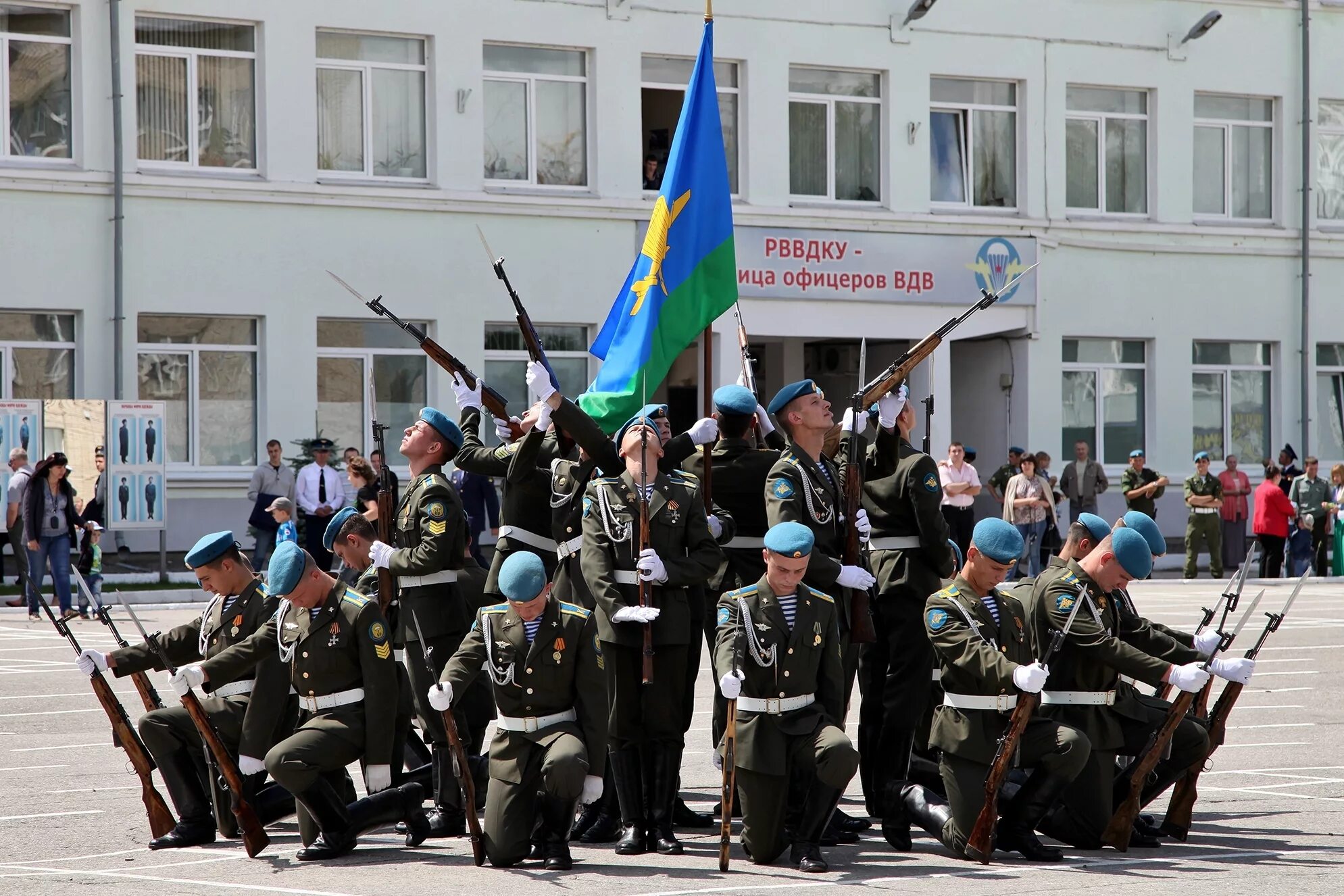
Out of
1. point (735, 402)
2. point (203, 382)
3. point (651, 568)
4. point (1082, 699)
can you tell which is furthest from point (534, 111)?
point (1082, 699)

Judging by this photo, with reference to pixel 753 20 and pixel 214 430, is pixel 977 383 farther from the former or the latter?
pixel 214 430

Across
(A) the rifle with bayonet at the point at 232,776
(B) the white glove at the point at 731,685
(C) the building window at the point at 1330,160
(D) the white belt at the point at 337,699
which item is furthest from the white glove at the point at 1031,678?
(C) the building window at the point at 1330,160

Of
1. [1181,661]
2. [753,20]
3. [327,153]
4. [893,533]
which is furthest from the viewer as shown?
[753,20]

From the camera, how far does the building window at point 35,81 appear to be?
23.8m

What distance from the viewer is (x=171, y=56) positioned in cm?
2470

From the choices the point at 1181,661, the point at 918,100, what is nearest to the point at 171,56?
the point at 918,100

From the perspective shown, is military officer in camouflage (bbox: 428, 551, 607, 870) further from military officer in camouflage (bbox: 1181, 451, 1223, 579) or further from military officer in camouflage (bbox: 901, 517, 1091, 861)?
military officer in camouflage (bbox: 1181, 451, 1223, 579)

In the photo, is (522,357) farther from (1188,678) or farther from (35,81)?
(1188,678)

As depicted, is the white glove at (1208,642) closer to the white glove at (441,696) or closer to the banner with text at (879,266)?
the white glove at (441,696)

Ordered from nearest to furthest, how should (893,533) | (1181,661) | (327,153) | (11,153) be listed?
(1181,661)
(893,533)
(11,153)
(327,153)

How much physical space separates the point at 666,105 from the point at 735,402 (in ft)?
60.8

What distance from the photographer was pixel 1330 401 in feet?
104

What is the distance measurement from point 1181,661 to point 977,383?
21.7 meters

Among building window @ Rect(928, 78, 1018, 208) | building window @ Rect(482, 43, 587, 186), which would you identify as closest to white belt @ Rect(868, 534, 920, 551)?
building window @ Rect(482, 43, 587, 186)
